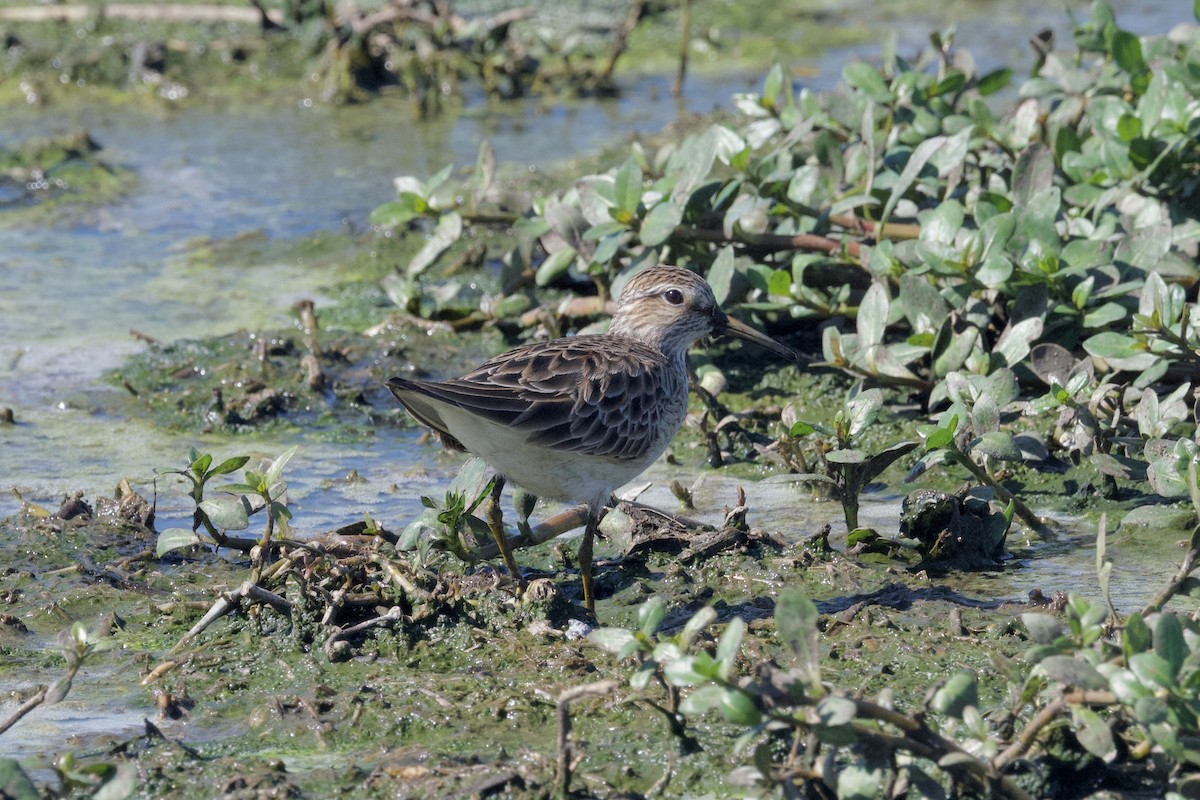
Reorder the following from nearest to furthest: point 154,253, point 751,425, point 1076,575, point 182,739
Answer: point 182,739 < point 1076,575 < point 751,425 < point 154,253

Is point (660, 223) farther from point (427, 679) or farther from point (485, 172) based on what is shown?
point (427, 679)

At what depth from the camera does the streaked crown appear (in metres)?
5.76

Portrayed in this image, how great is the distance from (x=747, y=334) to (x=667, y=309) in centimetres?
48

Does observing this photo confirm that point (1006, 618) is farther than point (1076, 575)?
No

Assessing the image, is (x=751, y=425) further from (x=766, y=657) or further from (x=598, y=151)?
(x=598, y=151)

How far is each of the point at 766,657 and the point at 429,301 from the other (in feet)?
12.0

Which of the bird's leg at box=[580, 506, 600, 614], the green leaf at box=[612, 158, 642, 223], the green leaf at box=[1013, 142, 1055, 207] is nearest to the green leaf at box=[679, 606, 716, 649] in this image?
the bird's leg at box=[580, 506, 600, 614]

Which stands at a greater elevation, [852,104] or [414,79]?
[852,104]

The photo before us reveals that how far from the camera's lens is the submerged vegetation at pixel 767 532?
3.45 meters

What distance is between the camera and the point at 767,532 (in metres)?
5.00

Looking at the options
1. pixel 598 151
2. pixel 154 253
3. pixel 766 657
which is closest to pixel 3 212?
pixel 154 253

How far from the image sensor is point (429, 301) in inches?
288

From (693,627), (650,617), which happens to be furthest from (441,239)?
(693,627)

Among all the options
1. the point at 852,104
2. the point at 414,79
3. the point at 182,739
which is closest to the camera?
the point at 182,739
